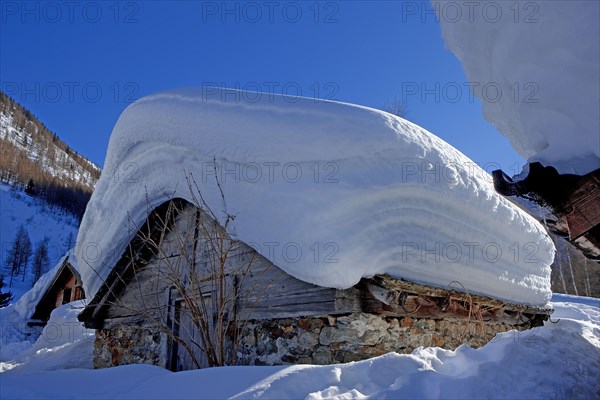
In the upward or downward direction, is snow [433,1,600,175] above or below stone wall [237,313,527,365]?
above

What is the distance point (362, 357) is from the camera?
4348 millimetres

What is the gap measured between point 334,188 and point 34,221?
65.7 meters

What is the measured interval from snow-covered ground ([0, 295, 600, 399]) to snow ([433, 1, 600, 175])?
120cm

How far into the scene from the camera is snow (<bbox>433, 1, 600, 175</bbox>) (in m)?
2.22

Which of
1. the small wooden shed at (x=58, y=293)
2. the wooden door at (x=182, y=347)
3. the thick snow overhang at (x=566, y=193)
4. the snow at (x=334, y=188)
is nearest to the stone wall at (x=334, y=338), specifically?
the snow at (x=334, y=188)

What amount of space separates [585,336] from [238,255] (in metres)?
3.31

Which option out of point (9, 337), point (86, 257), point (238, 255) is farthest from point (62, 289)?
point (238, 255)

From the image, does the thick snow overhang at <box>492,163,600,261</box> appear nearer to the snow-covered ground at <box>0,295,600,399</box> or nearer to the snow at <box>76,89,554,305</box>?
the snow-covered ground at <box>0,295,600,399</box>

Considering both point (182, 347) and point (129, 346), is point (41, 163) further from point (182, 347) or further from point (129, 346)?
point (182, 347)

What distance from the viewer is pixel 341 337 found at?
438 cm

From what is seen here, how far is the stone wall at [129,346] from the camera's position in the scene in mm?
6348

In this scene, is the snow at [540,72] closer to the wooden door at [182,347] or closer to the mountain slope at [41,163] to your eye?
the wooden door at [182,347]

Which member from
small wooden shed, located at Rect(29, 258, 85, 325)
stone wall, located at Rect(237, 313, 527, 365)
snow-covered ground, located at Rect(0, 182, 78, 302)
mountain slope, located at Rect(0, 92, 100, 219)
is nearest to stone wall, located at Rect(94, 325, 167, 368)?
stone wall, located at Rect(237, 313, 527, 365)

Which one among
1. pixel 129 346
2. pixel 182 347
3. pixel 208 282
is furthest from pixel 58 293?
pixel 208 282
